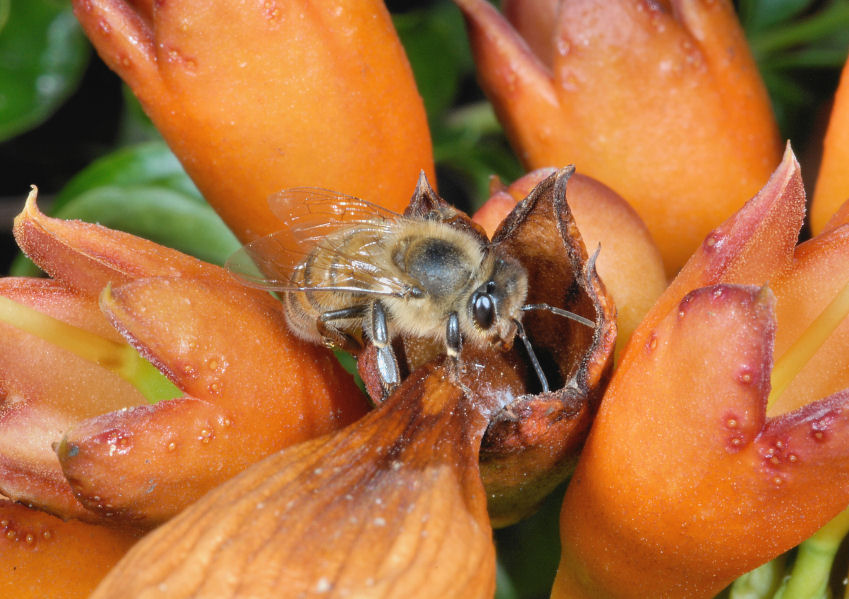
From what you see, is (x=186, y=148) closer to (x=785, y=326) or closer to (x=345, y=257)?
(x=345, y=257)

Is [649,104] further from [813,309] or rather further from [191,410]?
[191,410]

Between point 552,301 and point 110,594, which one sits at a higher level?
point 110,594

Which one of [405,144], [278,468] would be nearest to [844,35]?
[405,144]

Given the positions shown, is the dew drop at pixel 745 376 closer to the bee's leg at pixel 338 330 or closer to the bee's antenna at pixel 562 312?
the bee's antenna at pixel 562 312

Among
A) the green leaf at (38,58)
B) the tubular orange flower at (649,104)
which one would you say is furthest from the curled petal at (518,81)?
the green leaf at (38,58)

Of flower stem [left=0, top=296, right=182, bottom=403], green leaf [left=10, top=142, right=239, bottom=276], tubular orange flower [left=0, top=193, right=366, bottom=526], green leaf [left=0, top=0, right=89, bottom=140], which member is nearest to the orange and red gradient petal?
tubular orange flower [left=0, top=193, right=366, bottom=526]

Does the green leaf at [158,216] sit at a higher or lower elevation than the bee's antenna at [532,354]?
higher
